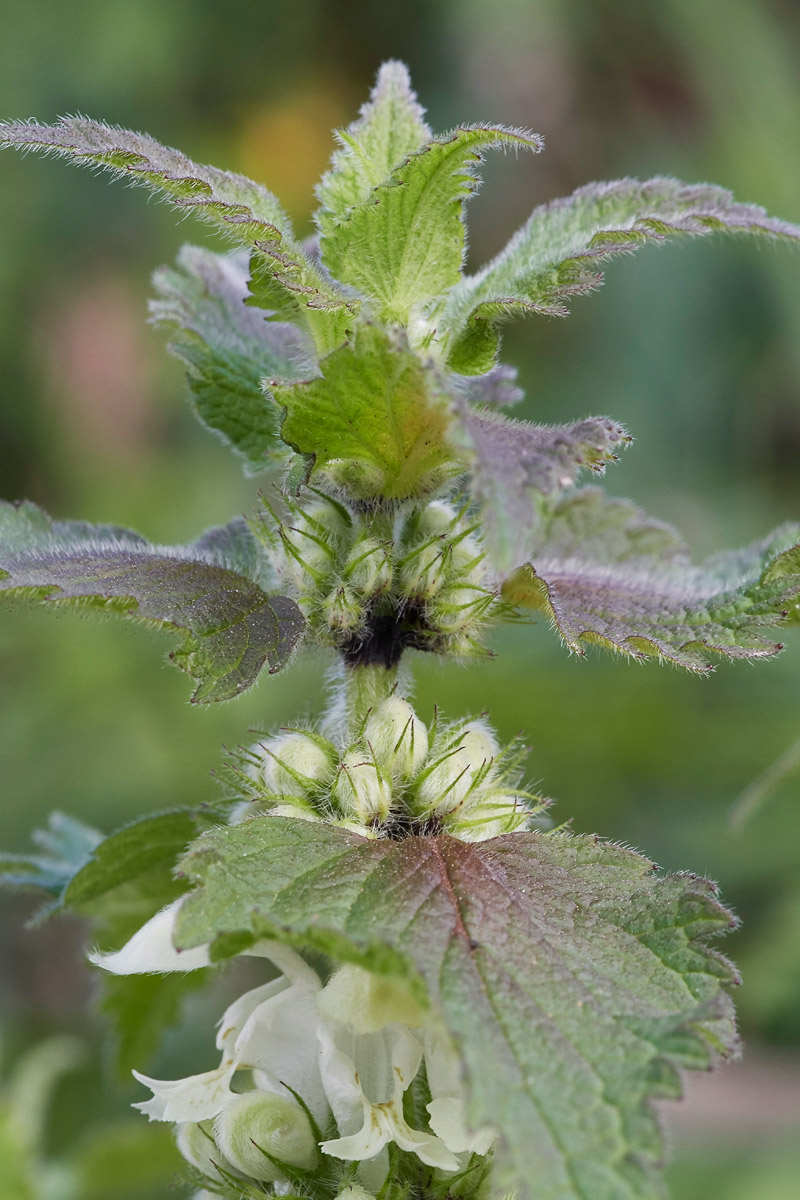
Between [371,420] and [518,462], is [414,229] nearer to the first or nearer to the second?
[371,420]

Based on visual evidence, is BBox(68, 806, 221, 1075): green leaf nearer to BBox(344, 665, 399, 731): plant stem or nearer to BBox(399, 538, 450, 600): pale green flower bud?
BBox(344, 665, 399, 731): plant stem

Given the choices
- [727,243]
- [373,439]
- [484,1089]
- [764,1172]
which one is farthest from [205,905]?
[727,243]

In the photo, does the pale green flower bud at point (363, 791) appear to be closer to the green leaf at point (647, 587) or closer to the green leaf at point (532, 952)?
the green leaf at point (532, 952)

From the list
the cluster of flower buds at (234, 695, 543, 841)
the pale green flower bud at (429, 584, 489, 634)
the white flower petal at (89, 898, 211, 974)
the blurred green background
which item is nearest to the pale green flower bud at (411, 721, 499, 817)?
the cluster of flower buds at (234, 695, 543, 841)

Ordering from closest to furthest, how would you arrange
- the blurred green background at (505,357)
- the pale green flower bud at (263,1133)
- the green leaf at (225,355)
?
1. the pale green flower bud at (263,1133)
2. the green leaf at (225,355)
3. the blurred green background at (505,357)

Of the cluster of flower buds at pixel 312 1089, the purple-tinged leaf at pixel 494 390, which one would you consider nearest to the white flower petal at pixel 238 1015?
the cluster of flower buds at pixel 312 1089

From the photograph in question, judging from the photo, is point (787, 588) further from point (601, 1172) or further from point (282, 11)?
point (282, 11)
